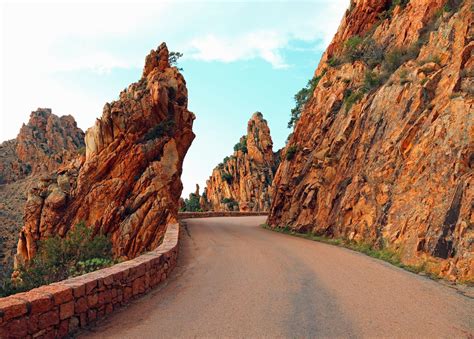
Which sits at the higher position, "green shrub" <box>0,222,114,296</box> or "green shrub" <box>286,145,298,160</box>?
"green shrub" <box>286,145,298,160</box>

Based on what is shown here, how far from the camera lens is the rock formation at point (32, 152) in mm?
67387

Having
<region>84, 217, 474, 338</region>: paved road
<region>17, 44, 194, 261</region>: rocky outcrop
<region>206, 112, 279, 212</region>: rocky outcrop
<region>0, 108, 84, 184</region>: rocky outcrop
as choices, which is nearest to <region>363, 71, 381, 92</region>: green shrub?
<region>84, 217, 474, 338</region>: paved road

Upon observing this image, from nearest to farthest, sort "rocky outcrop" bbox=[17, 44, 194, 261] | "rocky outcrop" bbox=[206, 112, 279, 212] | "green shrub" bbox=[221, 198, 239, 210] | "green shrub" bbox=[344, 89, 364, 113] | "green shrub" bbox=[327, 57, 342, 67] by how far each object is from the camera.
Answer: "green shrub" bbox=[344, 89, 364, 113]
"rocky outcrop" bbox=[17, 44, 194, 261]
"green shrub" bbox=[327, 57, 342, 67]
"rocky outcrop" bbox=[206, 112, 279, 212]
"green shrub" bbox=[221, 198, 239, 210]

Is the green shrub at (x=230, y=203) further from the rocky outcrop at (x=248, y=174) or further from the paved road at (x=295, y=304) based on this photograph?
the paved road at (x=295, y=304)

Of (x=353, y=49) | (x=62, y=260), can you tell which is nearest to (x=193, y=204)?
(x=353, y=49)

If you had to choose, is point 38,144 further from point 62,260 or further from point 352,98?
point 352,98

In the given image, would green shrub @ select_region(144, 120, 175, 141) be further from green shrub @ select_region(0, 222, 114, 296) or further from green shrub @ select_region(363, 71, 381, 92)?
green shrub @ select_region(363, 71, 381, 92)

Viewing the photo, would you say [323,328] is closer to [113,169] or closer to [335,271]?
[335,271]

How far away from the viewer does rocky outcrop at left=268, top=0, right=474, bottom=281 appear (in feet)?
34.0

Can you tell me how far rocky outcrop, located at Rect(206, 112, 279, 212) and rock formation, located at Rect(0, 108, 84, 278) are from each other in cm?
3147

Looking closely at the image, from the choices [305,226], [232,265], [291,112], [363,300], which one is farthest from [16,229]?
[363,300]

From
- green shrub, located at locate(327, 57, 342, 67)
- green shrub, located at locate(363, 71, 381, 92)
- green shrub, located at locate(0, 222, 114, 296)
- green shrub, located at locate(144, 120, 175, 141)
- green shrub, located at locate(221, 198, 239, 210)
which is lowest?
green shrub, located at locate(0, 222, 114, 296)

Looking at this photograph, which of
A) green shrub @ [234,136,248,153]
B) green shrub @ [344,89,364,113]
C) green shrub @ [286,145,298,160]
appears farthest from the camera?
green shrub @ [234,136,248,153]

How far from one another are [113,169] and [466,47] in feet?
78.3
